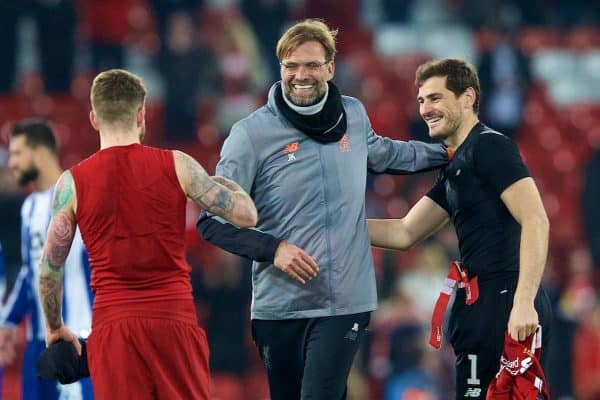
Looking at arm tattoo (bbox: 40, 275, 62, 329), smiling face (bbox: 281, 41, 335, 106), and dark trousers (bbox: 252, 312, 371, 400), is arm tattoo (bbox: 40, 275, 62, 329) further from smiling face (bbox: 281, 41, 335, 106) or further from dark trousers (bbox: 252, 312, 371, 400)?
smiling face (bbox: 281, 41, 335, 106)

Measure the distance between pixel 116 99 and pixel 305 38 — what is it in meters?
1.02

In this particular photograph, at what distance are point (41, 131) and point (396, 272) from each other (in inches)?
215

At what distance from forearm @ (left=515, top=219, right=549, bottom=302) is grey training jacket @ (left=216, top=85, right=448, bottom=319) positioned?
0.74 m

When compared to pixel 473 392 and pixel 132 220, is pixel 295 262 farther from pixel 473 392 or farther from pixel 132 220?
pixel 473 392

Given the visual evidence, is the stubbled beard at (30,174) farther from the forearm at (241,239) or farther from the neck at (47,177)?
the forearm at (241,239)

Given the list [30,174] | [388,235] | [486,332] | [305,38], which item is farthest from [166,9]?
[486,332]

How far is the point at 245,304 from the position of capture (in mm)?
11477

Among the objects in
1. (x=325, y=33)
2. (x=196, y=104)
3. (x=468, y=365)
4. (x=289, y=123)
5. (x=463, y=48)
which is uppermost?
(x=463, y=48)

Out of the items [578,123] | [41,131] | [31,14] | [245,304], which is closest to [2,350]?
[41,131]

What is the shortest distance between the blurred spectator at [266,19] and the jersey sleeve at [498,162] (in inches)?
372

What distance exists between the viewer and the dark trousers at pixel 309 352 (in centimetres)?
585

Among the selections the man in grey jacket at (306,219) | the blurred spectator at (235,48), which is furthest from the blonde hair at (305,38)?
the blurred spectator at (235,48)

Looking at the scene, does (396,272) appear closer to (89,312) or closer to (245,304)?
(245,304)

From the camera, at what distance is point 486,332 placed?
231 inches
